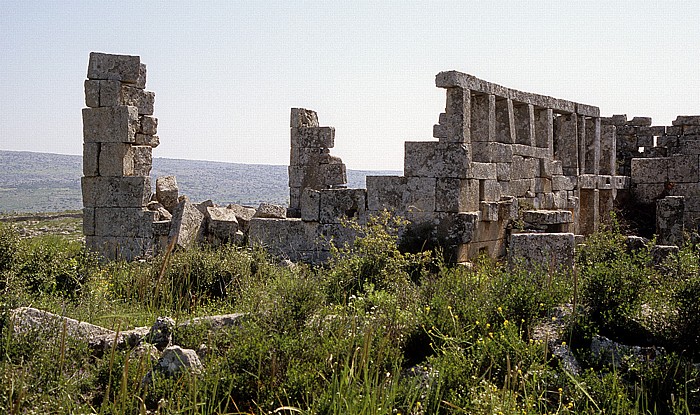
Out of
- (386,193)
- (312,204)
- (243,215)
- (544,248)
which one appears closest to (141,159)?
(243,215)

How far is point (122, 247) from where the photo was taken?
48.0ft

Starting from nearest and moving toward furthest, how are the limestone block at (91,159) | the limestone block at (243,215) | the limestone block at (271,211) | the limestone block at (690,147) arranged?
1. the limestone block at (91,159)
2. the limestone block at (271,211)
3. the limestone block at (243,215)
4. the limestone block at (690,147)

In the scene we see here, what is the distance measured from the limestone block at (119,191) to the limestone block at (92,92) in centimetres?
139

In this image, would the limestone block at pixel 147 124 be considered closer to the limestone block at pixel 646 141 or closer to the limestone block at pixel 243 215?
the limestone block at pixel 243 215

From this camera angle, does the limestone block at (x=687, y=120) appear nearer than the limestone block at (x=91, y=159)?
No

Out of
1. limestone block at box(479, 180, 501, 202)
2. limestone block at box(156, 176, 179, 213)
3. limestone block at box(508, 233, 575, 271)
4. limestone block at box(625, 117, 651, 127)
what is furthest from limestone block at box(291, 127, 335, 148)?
limestone block at box(625, 117, 651, 127)

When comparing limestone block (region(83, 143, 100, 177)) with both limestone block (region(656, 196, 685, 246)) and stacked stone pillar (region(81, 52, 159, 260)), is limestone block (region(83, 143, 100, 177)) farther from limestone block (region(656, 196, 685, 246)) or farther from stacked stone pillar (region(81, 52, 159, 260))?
limestone block (region(656, 196, 685, 246))

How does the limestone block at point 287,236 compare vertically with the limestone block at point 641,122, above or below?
below

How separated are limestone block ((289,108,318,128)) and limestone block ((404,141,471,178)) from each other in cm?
631

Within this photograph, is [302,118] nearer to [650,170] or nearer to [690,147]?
[650,170]

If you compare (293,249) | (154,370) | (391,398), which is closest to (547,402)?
(391,398)

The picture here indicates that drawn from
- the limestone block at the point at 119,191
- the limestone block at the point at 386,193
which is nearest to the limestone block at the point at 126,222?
the limestone block at the point at 119,191

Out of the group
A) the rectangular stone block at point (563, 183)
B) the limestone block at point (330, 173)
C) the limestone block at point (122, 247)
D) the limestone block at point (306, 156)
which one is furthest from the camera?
the limestone block at point (306, 156)

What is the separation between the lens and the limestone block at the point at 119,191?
14602 mm
